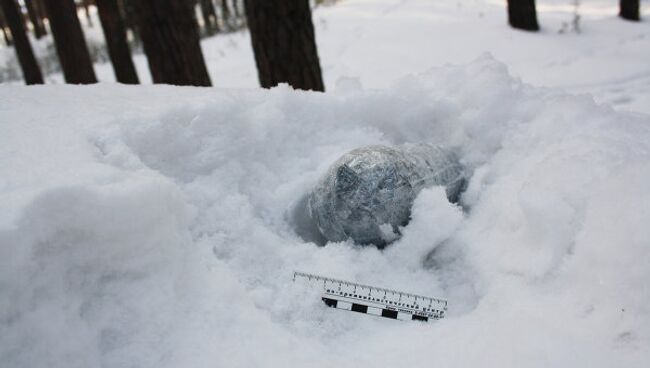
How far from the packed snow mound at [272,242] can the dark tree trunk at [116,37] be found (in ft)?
14.9

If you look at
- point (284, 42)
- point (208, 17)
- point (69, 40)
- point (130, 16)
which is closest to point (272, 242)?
point (284, 42)

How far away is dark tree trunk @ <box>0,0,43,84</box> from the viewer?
666cm

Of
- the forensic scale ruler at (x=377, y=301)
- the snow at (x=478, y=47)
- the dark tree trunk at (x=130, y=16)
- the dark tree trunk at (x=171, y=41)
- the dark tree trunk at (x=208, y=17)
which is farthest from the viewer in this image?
the dark tree trunk at (x=208, y=17)

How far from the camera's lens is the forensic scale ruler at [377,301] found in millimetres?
1383

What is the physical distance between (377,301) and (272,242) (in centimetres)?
42

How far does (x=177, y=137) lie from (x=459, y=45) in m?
5.61

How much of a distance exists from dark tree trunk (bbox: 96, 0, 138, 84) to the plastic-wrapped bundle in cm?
545

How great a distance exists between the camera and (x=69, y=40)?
532 centimetres

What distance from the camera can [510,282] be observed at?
1.38 m

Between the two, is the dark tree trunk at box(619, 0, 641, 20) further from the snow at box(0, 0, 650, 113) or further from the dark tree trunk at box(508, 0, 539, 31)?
the dark tree trunk at box(508, 0, 539, 31)

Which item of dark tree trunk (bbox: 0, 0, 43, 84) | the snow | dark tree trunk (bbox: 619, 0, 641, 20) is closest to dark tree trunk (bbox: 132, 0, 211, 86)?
the snow

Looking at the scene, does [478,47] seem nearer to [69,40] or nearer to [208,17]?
[69,40]

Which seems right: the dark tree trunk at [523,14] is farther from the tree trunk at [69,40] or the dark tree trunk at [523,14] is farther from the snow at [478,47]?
the tree trunk at [69,40]

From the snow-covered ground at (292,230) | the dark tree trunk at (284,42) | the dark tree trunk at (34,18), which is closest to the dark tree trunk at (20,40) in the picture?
the dark tree trunk at (284,42)
